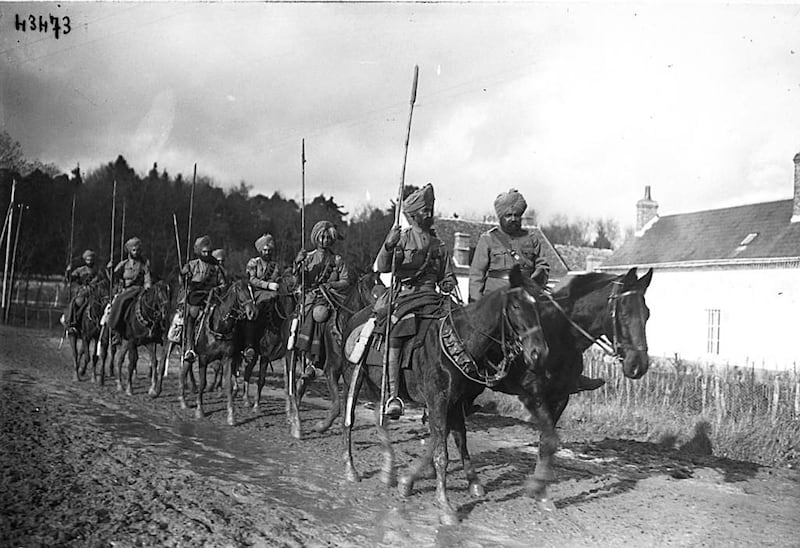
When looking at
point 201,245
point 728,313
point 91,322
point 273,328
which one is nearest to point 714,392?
Result: point 273,328

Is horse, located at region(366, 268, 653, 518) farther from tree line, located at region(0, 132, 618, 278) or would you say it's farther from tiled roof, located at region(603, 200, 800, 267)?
tiled roof, located at region(603, 200, 800, 267)

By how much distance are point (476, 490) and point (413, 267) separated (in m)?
2.37

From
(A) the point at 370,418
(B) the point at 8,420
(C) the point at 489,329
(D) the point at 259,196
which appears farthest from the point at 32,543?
(D) the point at 259,196

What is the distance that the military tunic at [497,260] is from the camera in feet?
24.6

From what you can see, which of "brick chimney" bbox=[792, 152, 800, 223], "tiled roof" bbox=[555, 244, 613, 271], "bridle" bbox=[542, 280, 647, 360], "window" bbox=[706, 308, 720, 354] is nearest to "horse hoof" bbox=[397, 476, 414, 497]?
"bridle" bbox=[542, 280, 647, 360]

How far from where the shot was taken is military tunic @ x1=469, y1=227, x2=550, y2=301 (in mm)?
7488

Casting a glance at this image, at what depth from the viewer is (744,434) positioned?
388 inches

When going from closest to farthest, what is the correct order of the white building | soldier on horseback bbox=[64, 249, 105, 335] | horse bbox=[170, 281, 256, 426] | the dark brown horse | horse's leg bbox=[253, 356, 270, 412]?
horse bbox=[170, 281, 256, 426]
the dark brown horse
horse's leg bbox=[253, 356, 270, 412]
soldier on horseback bbox=[64, 249, 105, 335]
the white building

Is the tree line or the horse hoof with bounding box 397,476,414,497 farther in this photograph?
the tree line

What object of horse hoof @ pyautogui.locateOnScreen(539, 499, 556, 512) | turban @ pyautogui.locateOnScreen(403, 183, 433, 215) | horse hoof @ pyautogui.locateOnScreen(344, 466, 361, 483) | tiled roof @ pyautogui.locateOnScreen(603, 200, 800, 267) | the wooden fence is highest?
tiled roof @ pyautogui.locateOnScreen(603, 200, 800, 267)

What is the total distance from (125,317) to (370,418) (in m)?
5.51

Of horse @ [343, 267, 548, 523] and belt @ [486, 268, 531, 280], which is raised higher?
belt @ [486, 268, 531, 280]

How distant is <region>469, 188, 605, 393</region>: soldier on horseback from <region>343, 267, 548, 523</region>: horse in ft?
2.92

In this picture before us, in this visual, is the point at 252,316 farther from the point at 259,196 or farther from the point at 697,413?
the point at 259,196
